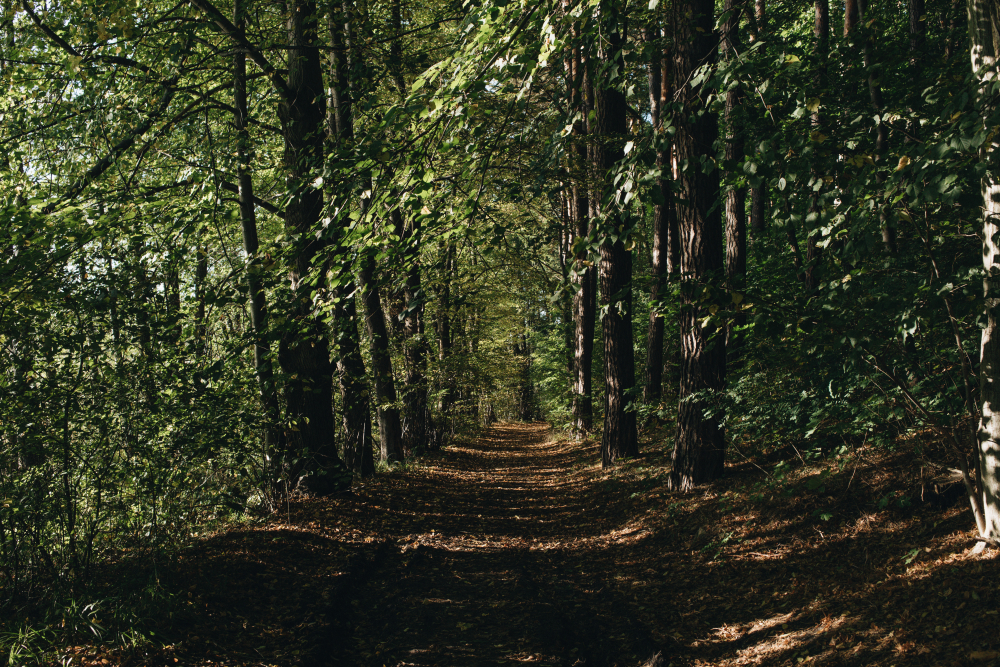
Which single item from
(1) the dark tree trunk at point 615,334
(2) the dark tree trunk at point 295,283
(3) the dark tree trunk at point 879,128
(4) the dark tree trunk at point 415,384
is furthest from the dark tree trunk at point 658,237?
(2) the dark tree trunk at point 295,283

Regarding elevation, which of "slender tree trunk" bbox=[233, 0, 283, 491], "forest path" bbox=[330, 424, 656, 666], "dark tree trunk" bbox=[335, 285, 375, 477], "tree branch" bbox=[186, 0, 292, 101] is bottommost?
"forest path" bbox=[330, 424, 656, 666]

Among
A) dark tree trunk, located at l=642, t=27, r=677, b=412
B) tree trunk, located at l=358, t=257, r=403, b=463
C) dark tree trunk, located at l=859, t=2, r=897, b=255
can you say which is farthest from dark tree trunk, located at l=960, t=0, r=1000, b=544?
tree trunk, located at l=358, t=257, r=403, b=463

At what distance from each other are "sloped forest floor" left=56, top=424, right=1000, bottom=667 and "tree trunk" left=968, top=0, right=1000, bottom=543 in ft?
1.08

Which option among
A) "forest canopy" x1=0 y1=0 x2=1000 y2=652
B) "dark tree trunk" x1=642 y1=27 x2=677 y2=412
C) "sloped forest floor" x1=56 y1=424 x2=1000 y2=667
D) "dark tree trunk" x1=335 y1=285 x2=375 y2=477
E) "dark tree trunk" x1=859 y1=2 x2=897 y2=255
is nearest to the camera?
"dark tree trunk" x1=859 y1=2 x2=897 y2=255

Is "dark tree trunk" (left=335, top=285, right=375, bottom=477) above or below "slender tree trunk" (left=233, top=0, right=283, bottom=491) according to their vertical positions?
below

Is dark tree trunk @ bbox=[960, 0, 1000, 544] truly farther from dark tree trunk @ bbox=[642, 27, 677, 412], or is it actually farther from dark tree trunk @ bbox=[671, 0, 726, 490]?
dark tree trunk @ bbox=[642, 27, 677, 412]

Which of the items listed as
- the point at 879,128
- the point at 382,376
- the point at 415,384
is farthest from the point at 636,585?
the point at 415,384

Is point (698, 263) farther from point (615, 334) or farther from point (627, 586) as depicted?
point (615, 334)

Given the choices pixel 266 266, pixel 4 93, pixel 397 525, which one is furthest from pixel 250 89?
pixel 397 525

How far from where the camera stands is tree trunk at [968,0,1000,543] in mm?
3719

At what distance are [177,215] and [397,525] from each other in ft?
17.4

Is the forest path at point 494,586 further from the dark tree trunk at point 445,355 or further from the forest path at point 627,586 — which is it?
the dark tree trunk at point 445,355

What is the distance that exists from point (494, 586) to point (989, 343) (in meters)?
4.91

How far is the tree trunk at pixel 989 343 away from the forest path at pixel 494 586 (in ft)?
8.56
